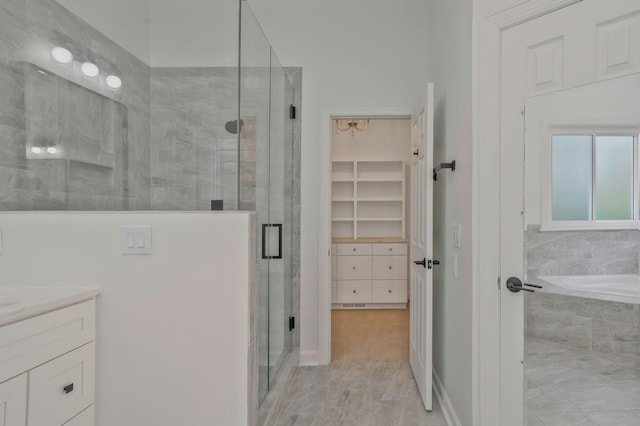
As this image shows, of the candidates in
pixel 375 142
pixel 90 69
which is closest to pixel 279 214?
pixel 90 69

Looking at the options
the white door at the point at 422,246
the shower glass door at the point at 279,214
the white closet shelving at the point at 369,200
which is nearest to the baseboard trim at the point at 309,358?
the shower glass door at the point at 279,214

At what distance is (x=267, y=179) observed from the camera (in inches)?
89.7

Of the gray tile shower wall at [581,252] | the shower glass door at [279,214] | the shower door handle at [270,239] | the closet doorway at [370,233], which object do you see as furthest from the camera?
the closet doorway at [370,233]

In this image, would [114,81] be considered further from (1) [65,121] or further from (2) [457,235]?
(2) [457,235]

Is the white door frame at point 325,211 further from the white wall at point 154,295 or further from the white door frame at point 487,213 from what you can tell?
the white wall at point 154,295

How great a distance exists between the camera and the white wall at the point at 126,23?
194 centimetres

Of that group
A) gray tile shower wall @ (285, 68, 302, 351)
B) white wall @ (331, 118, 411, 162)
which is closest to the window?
gray tile shower wall @ (285, 68, 302, 351)

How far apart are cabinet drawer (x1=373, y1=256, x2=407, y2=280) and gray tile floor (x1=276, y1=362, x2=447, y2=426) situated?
5.74 feet

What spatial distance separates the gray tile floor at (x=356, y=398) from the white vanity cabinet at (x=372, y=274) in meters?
1.70

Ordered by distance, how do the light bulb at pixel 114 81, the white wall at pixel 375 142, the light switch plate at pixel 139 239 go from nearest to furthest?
1. the light switch plate at pixel 139 239
2. the light bulb at pixel 114 81
3. the white wall at pixel 375 142

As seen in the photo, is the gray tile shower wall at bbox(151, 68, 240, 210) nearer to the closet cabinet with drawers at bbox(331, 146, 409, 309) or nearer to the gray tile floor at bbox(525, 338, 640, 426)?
the gray tile floor at bbox(525, 338, 640, 426)

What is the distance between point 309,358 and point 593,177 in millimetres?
2385

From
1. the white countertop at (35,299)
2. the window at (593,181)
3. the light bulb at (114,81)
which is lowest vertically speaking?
the white countertop at (35,299)

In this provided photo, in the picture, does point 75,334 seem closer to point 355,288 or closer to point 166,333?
point 166,333
